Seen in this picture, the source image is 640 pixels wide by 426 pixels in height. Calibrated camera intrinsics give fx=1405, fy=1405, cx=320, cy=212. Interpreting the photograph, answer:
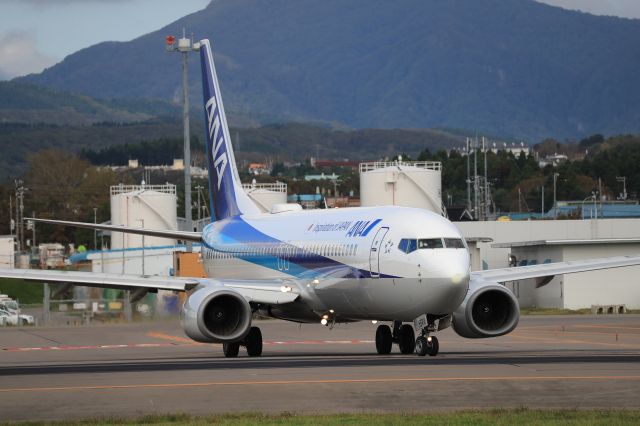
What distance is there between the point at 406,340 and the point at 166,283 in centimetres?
681

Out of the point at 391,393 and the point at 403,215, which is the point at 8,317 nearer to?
the point at 403,215

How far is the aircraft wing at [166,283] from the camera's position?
119 feet

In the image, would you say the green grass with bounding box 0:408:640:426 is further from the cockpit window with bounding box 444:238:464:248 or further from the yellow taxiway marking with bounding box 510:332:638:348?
the yellow taxiway marking with bounding box 510:332:638:348

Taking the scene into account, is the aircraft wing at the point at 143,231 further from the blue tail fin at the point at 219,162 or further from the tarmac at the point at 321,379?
the tarmac at the point at 321,379

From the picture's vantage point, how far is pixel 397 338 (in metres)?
35.7

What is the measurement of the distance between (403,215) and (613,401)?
12580mm

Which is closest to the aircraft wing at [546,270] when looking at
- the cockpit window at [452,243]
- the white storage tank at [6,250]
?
the cockpit window at [452,243]

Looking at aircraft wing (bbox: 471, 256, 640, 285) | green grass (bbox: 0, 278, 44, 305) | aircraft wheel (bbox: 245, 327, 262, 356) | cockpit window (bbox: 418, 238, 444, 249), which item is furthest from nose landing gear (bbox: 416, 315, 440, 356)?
green grass (bbox: 0, 278, 44, 305)

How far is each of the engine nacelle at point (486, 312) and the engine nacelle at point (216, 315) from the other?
5.43 meters

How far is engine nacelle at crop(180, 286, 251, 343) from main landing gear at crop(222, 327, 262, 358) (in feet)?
4.75

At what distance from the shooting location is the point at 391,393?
23.3m

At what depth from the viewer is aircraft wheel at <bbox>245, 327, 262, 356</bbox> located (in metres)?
37.4

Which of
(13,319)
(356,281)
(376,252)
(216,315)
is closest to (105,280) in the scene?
(216,315)

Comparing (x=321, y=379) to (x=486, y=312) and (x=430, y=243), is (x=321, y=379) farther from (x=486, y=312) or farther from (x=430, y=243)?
(x=486, y=312)
